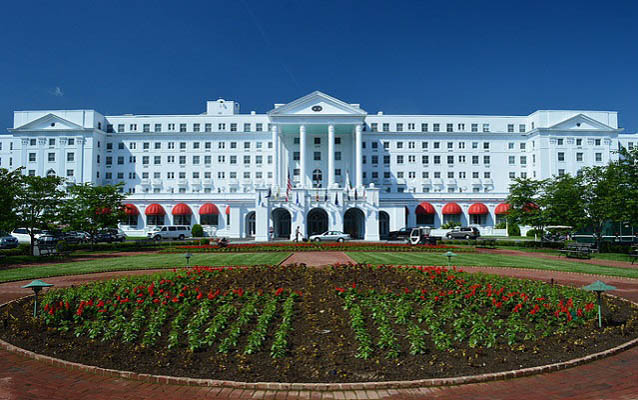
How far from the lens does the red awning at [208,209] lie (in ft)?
212

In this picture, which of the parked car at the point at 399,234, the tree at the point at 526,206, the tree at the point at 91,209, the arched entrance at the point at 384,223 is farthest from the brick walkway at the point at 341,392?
the arched entrance at the point at 384,223

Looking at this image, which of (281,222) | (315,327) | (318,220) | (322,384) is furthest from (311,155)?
(322,384)

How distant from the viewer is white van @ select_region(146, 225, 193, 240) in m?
53.2

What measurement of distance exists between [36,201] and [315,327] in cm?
3200

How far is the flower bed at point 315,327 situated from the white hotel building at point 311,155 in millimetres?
52580

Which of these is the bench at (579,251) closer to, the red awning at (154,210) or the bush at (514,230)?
the bush at (514,230)

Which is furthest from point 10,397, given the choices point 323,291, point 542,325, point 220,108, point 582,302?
point 220,108

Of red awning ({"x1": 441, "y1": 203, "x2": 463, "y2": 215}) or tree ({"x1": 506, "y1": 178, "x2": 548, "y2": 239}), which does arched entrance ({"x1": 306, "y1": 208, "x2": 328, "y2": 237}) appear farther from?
tree ({"x1": 506, "y1": 178, "x2": 548, "y2": 239})

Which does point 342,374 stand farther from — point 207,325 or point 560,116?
point 560,116

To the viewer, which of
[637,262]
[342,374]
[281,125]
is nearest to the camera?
[342,374]

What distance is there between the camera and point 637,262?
27109 millimetres

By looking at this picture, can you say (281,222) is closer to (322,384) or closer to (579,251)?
(579,251)

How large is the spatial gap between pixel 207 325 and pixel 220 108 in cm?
7674

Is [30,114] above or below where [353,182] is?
above
